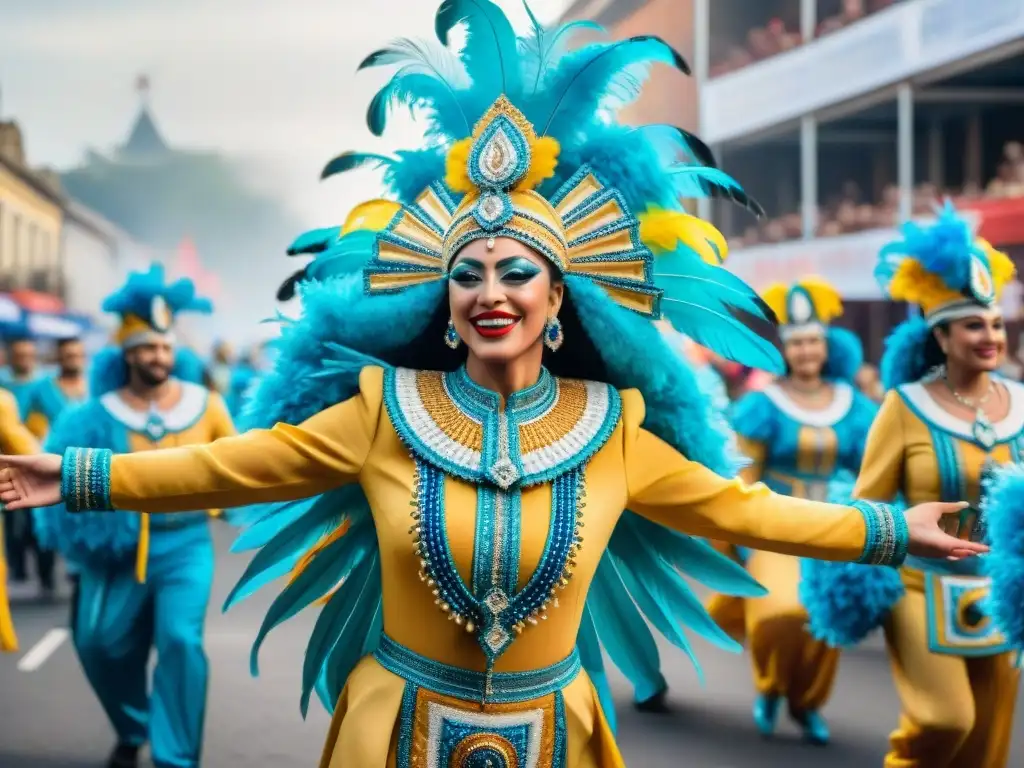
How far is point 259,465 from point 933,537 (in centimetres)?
165

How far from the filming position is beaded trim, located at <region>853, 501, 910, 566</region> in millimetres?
3447

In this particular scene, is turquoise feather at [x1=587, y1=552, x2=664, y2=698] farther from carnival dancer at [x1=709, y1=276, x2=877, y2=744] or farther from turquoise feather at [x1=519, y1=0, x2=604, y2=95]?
carnival dancer at [x1=709, y1=276, x2=877, y2=744]

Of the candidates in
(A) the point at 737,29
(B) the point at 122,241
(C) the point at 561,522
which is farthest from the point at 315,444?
(B) the point at 122,241

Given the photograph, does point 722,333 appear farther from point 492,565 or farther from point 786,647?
point 786,647

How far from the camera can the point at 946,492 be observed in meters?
5.04

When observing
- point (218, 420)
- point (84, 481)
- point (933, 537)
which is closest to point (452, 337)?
point (84, 481)

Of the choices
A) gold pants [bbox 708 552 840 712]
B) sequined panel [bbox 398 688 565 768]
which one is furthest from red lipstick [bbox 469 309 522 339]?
gold pants [bbox 708 552 840 712]

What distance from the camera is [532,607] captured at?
3404mm

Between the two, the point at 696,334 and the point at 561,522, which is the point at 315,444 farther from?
the point at 696,334

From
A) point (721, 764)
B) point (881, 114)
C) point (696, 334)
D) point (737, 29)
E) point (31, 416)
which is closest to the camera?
point (696, 334)

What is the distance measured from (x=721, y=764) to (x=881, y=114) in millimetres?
17199

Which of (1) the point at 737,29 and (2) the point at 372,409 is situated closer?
(2) the point at 372,409

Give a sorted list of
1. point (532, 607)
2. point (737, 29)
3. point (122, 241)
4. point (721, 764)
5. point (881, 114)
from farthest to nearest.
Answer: point (122, 241) < point (737, 29) < point (881, 114) < point (721, 764) < point (532, 607)

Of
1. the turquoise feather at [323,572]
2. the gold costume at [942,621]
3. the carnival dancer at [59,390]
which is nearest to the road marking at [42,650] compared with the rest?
the carnival dancer at [59,390]
